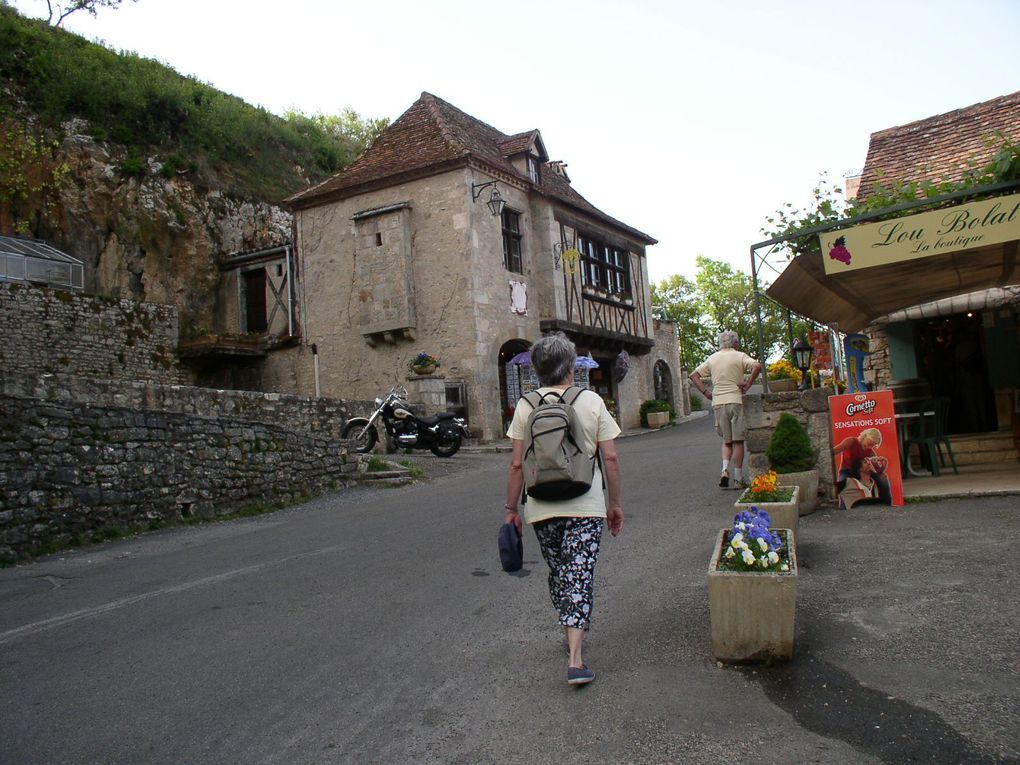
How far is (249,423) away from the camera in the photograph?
34.3 feet

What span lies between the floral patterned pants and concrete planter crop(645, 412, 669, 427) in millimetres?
22839

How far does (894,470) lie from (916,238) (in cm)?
216

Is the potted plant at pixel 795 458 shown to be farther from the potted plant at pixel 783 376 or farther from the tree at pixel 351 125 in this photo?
the tree at pixel 351 125

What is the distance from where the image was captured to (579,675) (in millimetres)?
3428

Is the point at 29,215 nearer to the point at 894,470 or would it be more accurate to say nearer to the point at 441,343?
the point at 441,343

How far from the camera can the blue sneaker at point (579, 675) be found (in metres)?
3.43

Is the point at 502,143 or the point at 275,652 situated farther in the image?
the point at 502,143

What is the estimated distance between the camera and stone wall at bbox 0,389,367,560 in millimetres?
7660

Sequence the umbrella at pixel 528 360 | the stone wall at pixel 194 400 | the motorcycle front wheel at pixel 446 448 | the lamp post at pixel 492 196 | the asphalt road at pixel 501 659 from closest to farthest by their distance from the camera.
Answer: the asphalt road at pixel 501 659, the stone wall at pixel 194 400, the motorcycle front wheel at pixel 446 448, the lamp post at pixel 492 196, the umbrella at pixel 528 360

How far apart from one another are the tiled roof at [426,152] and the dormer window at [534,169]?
9.9 inches

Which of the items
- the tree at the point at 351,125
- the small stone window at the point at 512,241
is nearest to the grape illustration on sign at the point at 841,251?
the small stone window at the point at 512,241

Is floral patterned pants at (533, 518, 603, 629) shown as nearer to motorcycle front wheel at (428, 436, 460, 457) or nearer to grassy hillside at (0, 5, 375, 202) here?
motorcycle front wheel at (428, 436, 460, 457)

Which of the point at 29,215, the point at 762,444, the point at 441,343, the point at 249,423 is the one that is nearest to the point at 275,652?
the point at 762,444

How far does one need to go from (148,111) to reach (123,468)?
18.7 meters
